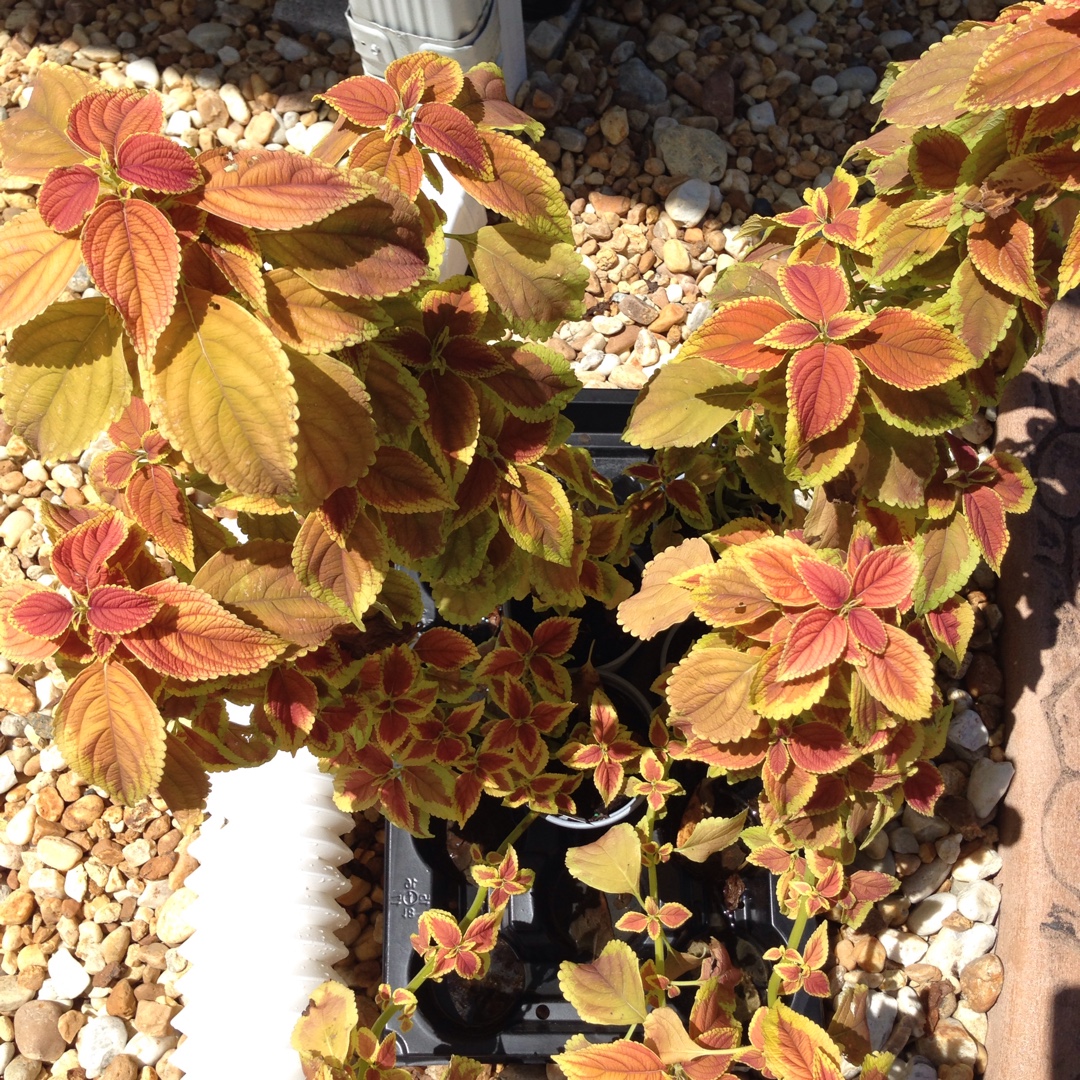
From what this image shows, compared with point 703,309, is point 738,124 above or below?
above

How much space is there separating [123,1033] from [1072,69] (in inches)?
72.4

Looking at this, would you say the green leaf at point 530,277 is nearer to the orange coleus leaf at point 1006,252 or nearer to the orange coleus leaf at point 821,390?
the orange coleus leaf at point 821,390

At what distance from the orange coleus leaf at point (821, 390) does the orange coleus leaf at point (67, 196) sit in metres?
0.60

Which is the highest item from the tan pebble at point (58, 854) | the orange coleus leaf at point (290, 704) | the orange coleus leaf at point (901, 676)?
the orange coleus leaf at point (901, 676)

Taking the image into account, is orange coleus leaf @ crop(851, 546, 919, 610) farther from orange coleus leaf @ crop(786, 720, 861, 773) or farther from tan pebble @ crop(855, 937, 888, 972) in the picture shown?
tan pebble @ crop(855, 937, 888, 972)

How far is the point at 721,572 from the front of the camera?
102 centimetres

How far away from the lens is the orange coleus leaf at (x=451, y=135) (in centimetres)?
85

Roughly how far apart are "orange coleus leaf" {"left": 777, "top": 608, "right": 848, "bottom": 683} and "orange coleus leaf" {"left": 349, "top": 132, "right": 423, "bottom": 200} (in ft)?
1.81

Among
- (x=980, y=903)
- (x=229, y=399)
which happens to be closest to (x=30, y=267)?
(x=229, y=399)

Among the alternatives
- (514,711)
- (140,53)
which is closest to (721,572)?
(514,711)

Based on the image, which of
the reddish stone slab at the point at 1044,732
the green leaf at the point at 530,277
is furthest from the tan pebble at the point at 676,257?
the green leaf at the point at 530,277

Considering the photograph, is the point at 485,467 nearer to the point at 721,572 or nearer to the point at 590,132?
the point at 721,572

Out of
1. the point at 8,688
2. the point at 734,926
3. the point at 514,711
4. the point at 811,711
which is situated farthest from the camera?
the point at 8,688

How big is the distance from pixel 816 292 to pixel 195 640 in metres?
0.66
